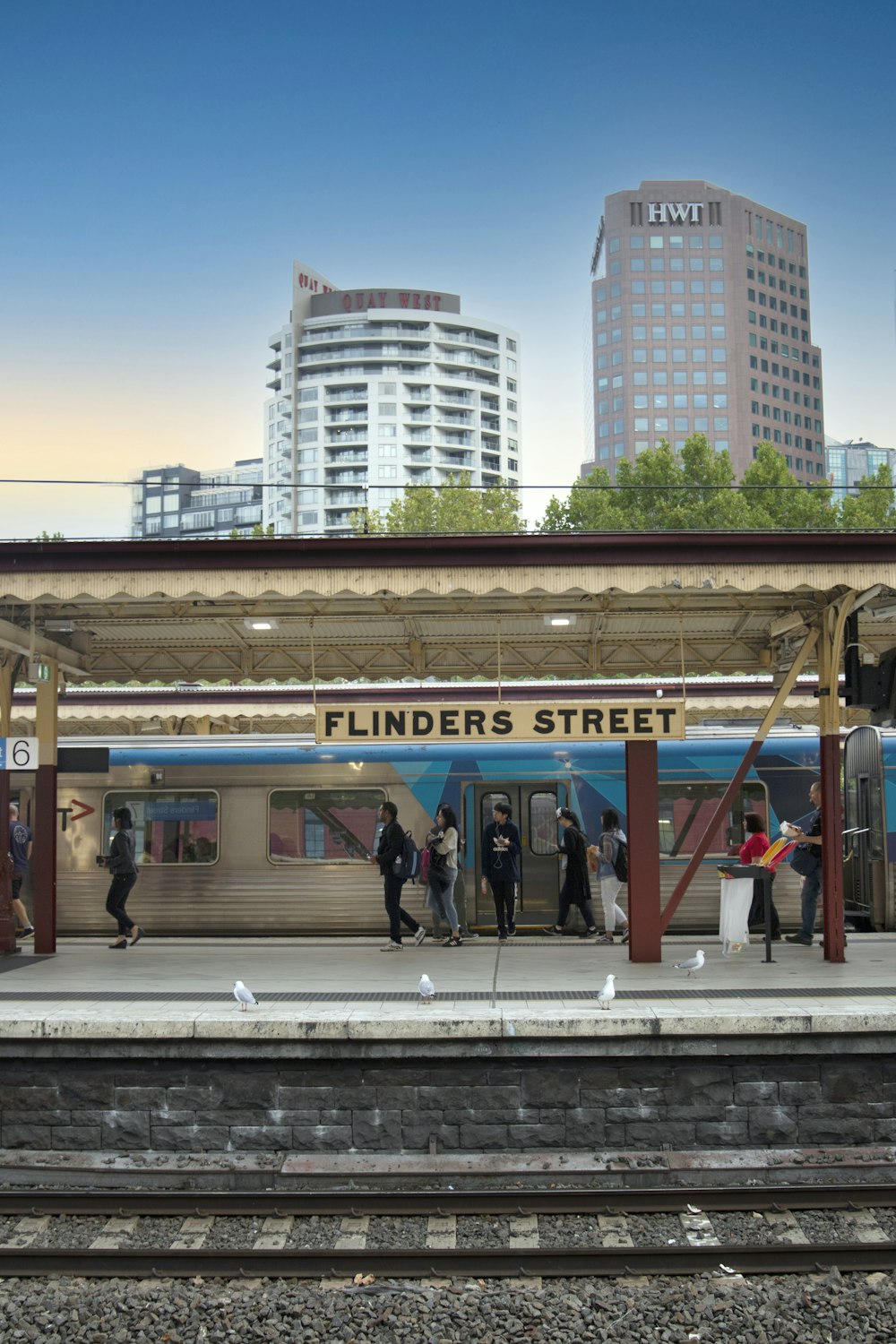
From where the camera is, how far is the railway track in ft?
23.5

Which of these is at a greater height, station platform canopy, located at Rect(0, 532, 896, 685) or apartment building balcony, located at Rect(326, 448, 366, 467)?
apartment building balcony, located at Rect(326, 448, 366, 467)

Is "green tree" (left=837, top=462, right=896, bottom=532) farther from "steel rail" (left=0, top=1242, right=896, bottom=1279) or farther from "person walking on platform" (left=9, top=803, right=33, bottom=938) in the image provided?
"steel rail" (left=0, top=1242, right=896, bottom=1279)

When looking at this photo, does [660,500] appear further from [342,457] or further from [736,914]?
[342,457]

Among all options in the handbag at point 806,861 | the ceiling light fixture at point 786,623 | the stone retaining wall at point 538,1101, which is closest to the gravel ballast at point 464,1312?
the stone retaining wall at point 538,1101

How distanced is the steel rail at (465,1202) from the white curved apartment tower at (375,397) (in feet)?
337

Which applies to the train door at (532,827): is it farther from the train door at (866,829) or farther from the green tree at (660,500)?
the green tree at (660,500)

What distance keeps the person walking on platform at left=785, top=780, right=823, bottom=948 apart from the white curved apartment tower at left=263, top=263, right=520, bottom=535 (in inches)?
3836

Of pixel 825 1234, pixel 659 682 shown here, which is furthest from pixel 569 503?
pixel 825 1234

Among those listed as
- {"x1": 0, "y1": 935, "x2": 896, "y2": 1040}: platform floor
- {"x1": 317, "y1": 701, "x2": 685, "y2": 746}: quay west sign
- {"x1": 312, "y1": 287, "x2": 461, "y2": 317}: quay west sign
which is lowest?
{"x1": 0, "y1": 935, "x2": 896, "y2": 1040}: platform floor

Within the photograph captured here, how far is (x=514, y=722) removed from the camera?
11.4m

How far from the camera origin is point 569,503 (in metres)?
62.4

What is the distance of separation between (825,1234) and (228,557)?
7.15m

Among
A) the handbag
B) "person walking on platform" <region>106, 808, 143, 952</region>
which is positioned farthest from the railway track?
"person walking on platform" <region>106, 808, 143, 952</region>

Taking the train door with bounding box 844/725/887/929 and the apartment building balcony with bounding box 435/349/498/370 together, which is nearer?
the train door with bounding box 844/725/887/929
